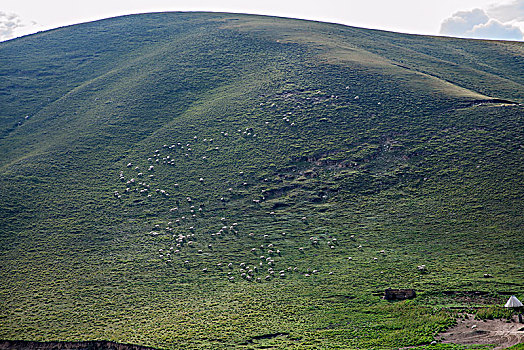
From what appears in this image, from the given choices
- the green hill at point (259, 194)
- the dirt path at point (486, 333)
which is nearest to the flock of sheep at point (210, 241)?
the green hill at point (259, 194)

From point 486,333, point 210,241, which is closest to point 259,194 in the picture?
point 210,241

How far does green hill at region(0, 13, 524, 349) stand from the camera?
37812 mm

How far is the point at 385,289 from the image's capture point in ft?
126

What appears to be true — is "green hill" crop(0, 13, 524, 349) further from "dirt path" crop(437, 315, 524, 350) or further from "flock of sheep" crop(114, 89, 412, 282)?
"dirt path" crop(437, 315, 524, 350)

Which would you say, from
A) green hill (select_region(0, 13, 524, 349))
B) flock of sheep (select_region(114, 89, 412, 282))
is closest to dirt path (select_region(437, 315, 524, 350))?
green hill (select_region(0, 13, 524, 349))

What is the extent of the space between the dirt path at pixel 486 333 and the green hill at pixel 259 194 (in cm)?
113

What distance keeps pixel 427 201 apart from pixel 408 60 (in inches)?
2055

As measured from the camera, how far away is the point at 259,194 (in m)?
58.1

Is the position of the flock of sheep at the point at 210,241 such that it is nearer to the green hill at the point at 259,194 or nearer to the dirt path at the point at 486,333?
the green hill at the point at 259,194

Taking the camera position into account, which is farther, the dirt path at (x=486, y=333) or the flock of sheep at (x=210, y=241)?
the flock of sheep at (x=210, y=241)

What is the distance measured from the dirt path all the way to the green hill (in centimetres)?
113

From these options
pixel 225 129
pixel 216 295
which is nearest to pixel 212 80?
pixel 225 129

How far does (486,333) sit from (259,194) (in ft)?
109

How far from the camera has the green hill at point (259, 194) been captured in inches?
1489
